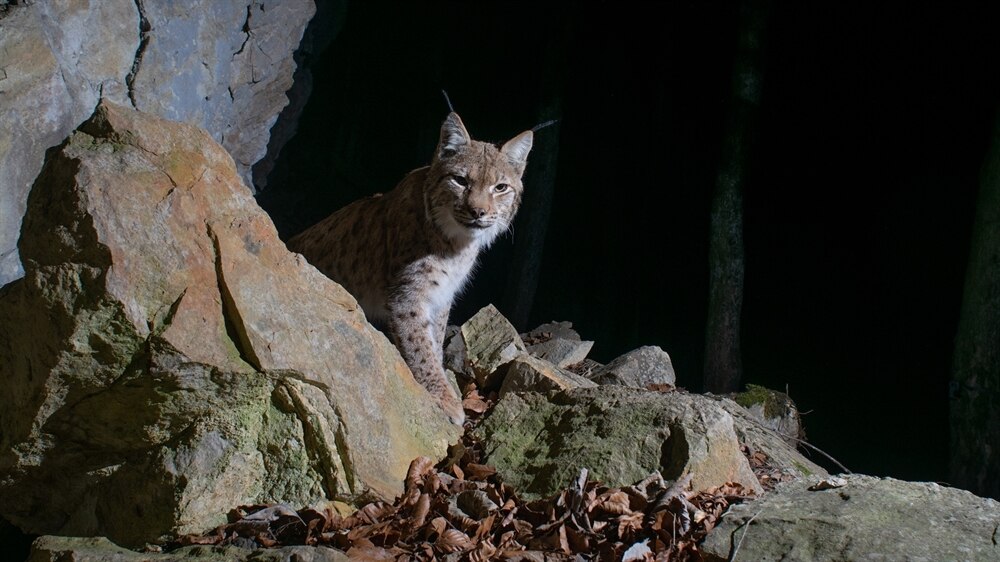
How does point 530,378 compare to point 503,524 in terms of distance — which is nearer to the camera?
point 503,524

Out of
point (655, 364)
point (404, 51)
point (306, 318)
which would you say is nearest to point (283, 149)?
point (404, 51)

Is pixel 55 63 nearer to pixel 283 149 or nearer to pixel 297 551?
pixel 283 149

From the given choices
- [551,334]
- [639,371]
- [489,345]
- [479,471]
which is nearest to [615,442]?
[479,471]

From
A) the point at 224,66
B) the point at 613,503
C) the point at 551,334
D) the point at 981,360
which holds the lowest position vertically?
the point at 613,503

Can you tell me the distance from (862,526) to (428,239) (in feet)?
11.3

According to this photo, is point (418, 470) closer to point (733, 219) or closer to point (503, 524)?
point (503, 524)

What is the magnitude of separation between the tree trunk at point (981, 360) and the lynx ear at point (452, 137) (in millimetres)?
4204

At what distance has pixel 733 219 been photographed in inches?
332

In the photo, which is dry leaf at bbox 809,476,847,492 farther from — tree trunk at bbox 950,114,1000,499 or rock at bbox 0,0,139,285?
rock at bbox 0,0,139,285

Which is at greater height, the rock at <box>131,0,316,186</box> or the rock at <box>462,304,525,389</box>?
the rock at <box>131,0,316,186</box>

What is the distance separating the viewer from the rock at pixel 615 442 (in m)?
3.86

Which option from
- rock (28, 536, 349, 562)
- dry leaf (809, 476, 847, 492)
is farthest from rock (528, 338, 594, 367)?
rock (28, 536, 349, 562)

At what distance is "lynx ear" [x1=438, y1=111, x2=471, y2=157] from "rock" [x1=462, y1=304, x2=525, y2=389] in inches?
47.4

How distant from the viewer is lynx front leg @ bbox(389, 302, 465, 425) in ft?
17.7
